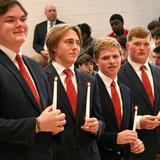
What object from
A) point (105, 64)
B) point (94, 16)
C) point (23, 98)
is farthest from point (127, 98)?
point (94, 16)

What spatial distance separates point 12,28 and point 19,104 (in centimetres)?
38

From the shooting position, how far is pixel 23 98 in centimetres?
203

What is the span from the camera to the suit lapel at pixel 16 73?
2049 millimetres

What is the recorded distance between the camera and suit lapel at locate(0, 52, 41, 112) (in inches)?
80.7

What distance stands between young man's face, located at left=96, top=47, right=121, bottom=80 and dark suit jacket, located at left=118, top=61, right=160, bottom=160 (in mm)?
265

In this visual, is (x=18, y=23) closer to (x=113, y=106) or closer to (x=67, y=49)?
(x=67, y=49)

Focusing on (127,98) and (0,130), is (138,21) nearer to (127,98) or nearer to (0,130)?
(127,98)

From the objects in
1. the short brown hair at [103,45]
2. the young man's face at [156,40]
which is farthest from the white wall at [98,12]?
the short brown hair at [103,45]

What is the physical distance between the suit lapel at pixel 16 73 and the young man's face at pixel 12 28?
7cm

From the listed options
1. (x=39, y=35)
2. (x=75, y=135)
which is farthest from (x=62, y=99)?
(x=39, y=35)

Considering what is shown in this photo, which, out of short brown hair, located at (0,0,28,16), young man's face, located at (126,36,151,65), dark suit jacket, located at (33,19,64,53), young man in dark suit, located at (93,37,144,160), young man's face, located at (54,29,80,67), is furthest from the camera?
dark suit jacket, located at (33,19,64,53)

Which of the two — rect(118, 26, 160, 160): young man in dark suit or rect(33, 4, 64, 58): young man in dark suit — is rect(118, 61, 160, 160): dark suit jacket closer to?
rect(118, 26, 160, 160): young man in dark suit

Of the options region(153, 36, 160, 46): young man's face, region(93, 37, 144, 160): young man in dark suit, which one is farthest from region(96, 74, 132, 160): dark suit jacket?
region(153, 36, 160, 46): young man's face

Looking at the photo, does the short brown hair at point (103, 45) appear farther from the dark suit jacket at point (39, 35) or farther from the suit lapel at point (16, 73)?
the dark suit jacket at point (39, 35)
